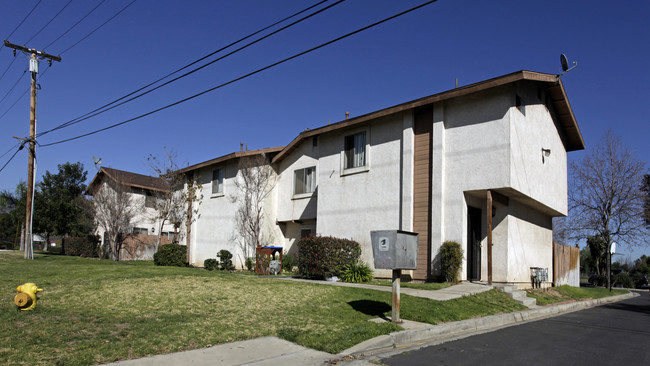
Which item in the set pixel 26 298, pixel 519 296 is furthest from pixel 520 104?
pixel 26 298

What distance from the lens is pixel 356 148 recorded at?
19.4 metres

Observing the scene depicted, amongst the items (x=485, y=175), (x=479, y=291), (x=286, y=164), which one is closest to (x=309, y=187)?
(x=286, y=164)

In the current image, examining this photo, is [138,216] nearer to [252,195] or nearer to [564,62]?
[252,195]

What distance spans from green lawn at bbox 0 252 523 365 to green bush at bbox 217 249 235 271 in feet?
34.1

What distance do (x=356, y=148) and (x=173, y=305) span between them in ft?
38.2

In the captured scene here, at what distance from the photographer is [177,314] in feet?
28.7

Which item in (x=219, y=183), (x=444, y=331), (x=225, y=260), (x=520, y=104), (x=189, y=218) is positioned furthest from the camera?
(x=189, y=218)

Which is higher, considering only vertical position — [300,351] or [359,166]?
[359,166]

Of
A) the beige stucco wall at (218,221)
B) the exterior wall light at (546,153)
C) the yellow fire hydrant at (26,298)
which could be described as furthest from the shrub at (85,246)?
the exterior wall light at (546,153)

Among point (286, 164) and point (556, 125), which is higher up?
point (556, 125)

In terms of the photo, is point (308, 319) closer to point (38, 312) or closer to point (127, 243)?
point (38, 312)

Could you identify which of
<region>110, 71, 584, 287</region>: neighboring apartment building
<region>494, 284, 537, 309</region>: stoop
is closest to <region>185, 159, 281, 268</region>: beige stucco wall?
<region>110, 71, 584, 287</region>: neighboring apartment building

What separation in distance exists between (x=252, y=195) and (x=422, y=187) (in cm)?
972

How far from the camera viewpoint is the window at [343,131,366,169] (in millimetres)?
19125
